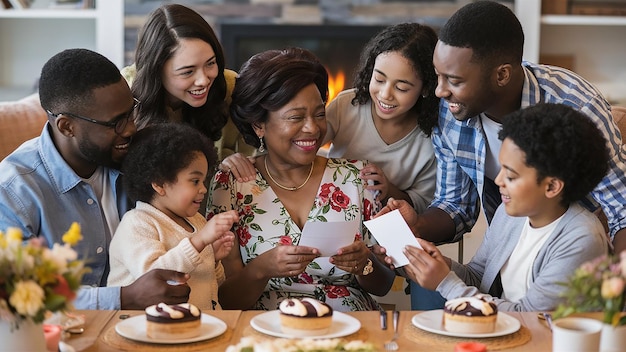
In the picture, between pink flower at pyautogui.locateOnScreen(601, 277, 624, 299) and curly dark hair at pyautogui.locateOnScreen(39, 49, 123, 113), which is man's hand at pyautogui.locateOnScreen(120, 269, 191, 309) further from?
pink flower at pyautogui.locateOnScreen(601, 277, 624, 299)

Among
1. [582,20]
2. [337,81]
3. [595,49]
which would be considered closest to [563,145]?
[582,20]

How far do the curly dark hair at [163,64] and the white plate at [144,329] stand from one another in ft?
3.47

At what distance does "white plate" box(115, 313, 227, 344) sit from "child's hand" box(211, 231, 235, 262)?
0.39 m

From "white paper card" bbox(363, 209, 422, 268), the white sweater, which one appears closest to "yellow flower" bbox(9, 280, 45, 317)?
the white sweater

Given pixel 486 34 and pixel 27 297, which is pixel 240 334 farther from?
pixel 486 34

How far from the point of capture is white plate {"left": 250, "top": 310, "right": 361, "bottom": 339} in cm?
188

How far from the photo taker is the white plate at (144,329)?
72.9 inches

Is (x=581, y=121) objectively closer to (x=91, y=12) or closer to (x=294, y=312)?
(x=294, y=312)

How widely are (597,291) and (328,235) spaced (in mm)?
921

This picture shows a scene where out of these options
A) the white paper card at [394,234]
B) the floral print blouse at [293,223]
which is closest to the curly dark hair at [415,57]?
the floral print blouse at [293,223]

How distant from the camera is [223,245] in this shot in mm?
2428

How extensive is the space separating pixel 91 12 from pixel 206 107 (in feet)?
8.91

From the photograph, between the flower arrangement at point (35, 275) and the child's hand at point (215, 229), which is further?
the child's hand at point (215, 229)

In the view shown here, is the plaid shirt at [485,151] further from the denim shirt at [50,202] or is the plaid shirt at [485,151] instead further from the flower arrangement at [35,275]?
the flower arrangement at [35,275]
